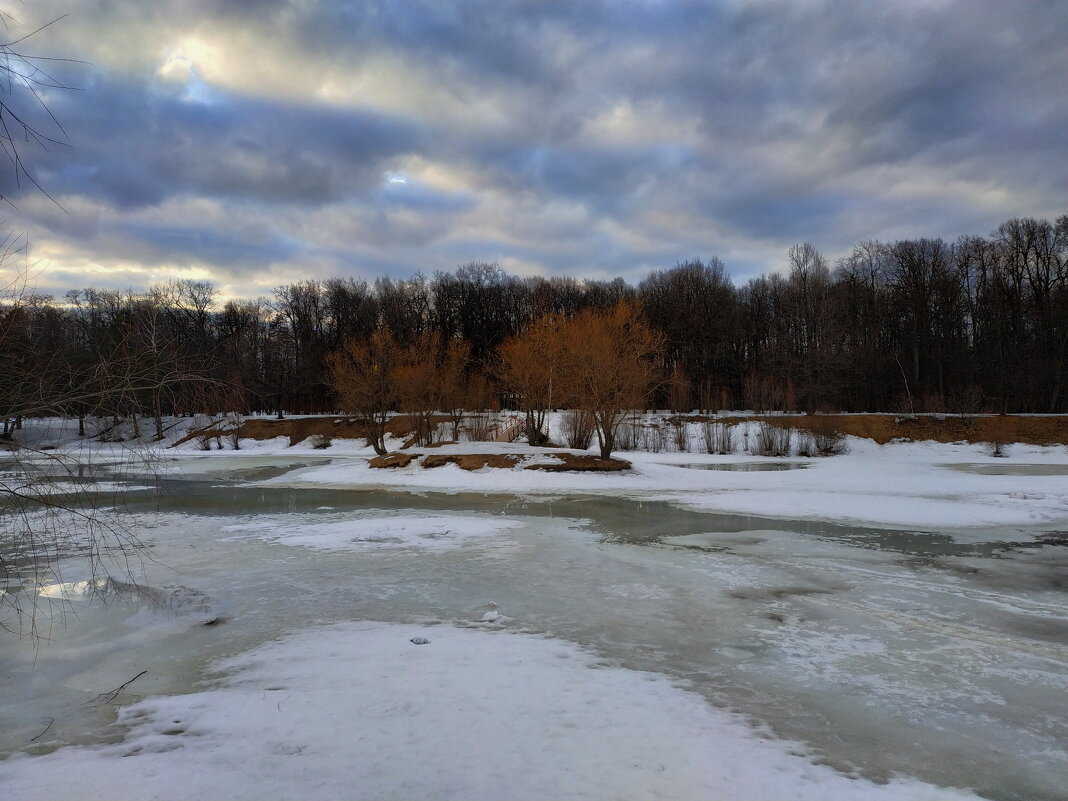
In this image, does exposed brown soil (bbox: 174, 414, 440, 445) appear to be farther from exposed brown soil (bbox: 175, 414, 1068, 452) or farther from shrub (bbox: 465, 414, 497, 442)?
shrub (bbox: 465, 414, 497, 442)

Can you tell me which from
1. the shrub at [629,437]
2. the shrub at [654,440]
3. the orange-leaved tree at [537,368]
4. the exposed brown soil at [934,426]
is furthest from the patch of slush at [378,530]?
the shrub at [654,440]

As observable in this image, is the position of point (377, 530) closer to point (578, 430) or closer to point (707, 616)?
point (707, 616)

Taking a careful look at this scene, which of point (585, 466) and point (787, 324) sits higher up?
point (787, 324)

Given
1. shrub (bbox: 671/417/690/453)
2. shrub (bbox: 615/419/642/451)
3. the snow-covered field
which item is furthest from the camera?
shrub (bbox: 671/417/690/453)

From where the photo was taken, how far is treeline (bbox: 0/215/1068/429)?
1791 inches

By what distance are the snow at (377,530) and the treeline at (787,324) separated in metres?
16.6

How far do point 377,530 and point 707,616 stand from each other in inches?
312

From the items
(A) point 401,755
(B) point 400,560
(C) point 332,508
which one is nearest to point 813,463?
(C) point 332,508

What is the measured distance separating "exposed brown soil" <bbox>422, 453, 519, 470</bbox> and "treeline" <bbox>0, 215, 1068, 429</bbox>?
327 inches

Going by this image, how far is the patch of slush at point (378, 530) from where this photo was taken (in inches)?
464

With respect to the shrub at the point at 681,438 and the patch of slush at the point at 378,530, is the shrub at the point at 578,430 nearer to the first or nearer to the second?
the shrub at the point at 681,438

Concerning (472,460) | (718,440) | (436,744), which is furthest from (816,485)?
(436,744)

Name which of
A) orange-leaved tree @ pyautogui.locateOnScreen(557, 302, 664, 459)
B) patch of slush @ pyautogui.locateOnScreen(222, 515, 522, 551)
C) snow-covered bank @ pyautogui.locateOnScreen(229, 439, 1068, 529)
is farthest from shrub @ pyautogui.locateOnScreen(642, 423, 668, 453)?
patch of slush @ pyautogui.locateOnScreen(222, 515, 522, 551)

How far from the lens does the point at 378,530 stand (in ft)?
43.1
